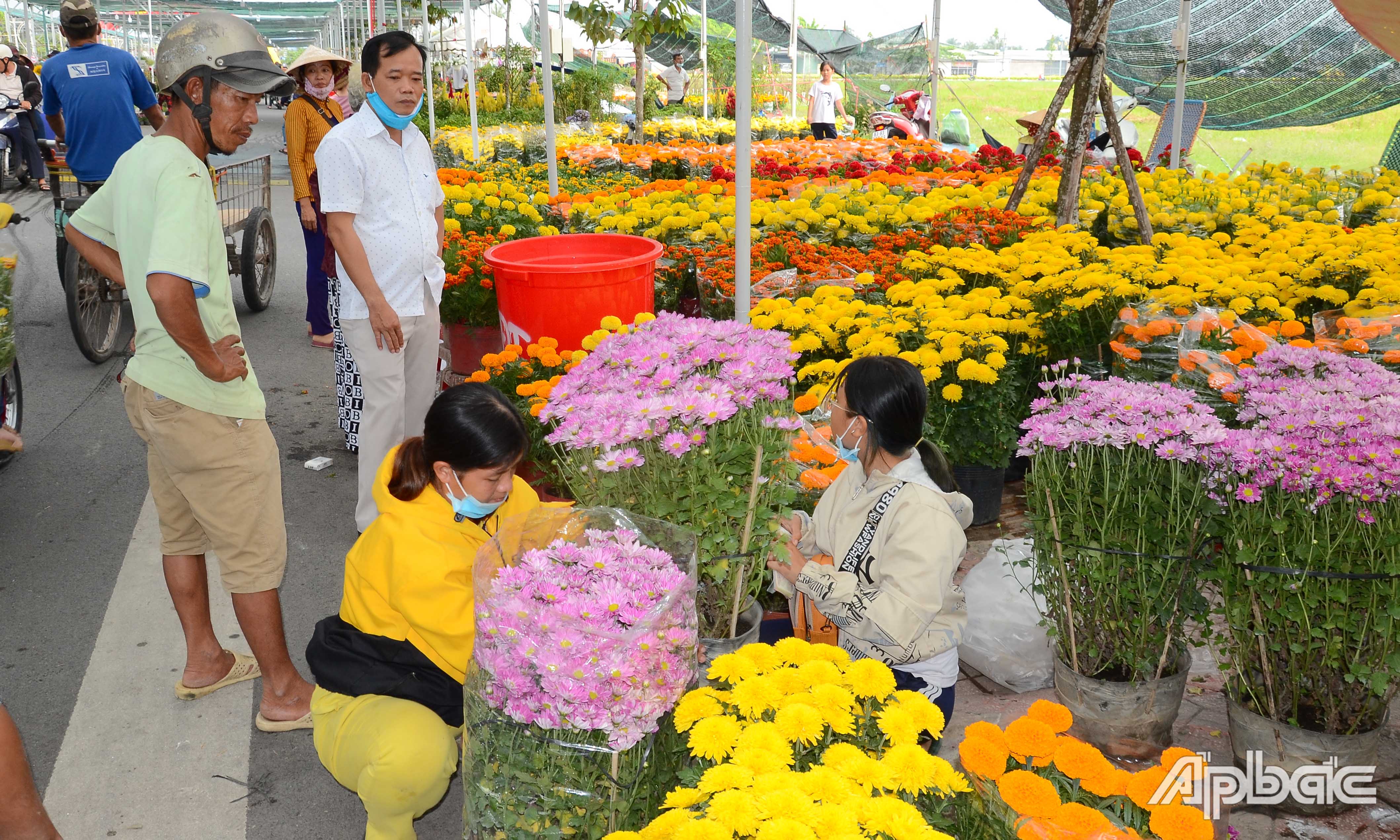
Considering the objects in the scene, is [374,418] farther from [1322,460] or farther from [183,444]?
[1322,460]

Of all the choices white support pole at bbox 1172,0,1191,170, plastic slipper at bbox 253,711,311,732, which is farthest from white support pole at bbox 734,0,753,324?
white support pole at bbox 1172,0,1191,170

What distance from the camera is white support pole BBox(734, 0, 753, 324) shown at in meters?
3.63

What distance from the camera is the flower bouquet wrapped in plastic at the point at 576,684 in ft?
5.80

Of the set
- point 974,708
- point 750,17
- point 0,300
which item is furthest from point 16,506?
point 974,708

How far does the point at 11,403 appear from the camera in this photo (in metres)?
5.20

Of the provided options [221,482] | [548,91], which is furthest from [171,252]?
[548,91]

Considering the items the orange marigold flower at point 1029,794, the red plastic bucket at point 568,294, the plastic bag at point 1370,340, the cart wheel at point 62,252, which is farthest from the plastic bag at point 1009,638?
the cart wheel at point 62,252

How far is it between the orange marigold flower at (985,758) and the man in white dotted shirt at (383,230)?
2.73 metres

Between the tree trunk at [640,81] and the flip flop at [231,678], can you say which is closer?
the flip flop at [231,678]

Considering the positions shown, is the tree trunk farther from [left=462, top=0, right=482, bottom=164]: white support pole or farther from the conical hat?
the conical hat

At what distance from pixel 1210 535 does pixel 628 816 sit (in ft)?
5.40

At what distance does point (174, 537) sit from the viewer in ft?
10.2

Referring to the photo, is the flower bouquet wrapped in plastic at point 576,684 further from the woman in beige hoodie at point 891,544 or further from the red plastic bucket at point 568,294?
the red plastic bucket at point 568,294

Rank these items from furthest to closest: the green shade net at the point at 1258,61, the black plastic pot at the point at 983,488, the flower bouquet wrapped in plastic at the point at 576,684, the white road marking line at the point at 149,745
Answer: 1. the green shade net at the point at 1258,61
2. the black plastic pot at the point at 983,488
3. the white road marking line at the point at 149,745
4. the flower bouquet wrapped in plastic at the point at 576,684
